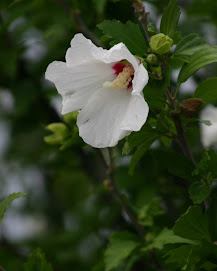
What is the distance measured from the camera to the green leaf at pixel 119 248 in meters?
1.40

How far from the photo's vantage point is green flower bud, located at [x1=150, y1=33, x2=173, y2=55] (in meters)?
1.09

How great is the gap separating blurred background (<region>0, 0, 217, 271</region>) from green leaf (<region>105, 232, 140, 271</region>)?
0.23 meters

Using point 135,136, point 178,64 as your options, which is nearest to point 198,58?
point 178,64

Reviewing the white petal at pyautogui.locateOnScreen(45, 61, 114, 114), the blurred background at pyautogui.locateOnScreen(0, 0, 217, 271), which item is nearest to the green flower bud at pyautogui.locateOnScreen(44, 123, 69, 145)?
the white petal at pyautogui.locateOnScreen(45, 61, 114, 114)

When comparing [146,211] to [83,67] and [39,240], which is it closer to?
[83,67]

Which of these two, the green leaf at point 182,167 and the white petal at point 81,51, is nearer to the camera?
the white petal at point 81,51

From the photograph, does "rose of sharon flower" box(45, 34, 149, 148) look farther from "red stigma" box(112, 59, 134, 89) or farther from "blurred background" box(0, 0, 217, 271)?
"blurred background" box(0, 0, 217, 271)

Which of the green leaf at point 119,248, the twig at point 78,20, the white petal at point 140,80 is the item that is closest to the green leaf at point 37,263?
the green leaf at point 119,248

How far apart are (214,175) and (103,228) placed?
105 cm

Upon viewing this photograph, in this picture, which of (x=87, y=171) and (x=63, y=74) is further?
(x=87, y=171)

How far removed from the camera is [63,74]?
3.77ft

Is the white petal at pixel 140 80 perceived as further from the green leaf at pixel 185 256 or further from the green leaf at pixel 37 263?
the green leaf at pixel 37 263

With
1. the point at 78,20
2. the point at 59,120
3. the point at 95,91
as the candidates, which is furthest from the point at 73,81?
the point at 59,120

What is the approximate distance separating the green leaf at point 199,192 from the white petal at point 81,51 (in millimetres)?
364
